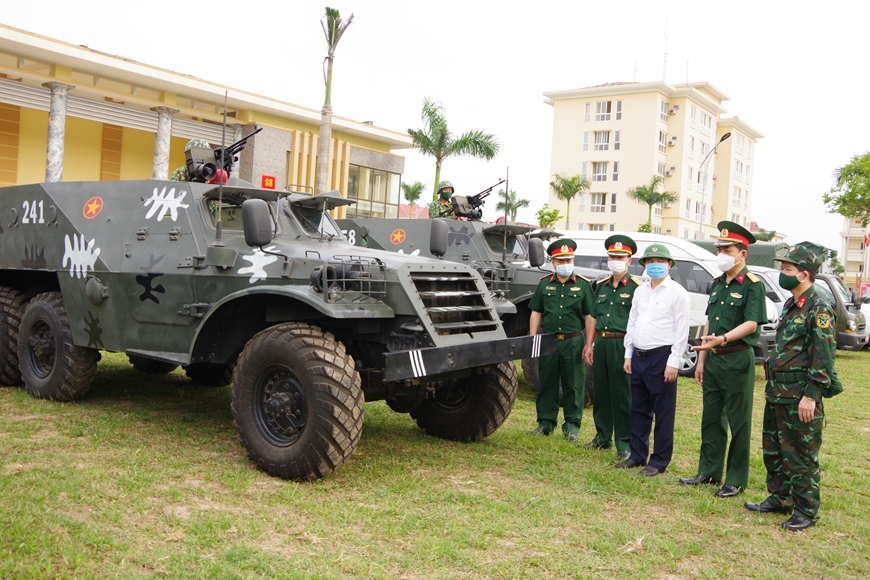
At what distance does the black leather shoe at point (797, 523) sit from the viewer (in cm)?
514

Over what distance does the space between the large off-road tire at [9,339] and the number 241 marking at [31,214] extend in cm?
90

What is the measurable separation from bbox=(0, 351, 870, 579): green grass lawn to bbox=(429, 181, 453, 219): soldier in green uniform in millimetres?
4256

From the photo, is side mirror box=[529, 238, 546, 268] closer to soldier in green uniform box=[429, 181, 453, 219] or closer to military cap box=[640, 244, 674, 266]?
soldier in green uniform box=[429, 181, 453, 219]

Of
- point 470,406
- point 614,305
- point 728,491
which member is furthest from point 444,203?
point 728,491

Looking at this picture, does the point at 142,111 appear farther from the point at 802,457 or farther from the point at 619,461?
the point at 802,457

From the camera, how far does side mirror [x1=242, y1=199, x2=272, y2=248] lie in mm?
5672

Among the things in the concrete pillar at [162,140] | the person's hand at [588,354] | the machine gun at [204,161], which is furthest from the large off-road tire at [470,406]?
the concrete pillar at [162,140]

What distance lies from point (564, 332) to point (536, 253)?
7.91ft

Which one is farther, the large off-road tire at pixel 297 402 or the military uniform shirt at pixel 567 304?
the military uniform shirt at pixel 567 304

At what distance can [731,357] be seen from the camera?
571cm

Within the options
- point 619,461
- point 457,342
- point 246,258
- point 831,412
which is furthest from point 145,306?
point 831,412

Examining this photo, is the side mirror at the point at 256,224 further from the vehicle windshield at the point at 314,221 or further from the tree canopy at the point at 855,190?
the tree canopy at the point at 855,190

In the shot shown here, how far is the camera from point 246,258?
6238 mm

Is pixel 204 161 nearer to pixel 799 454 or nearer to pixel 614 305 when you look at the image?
pixel 614 305
